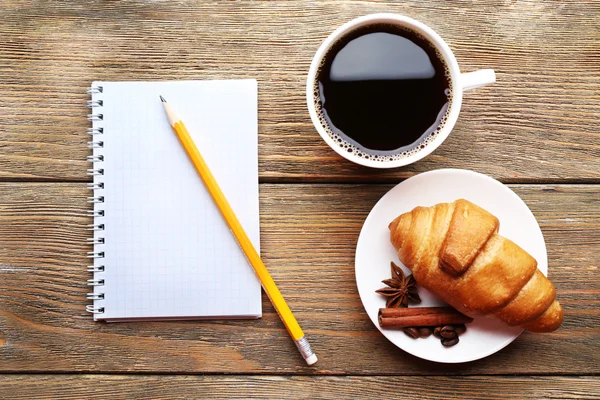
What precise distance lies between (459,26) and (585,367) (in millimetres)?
657

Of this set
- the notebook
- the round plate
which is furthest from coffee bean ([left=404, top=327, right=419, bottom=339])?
the notebook

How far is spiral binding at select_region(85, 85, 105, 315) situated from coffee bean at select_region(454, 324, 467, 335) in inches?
24.3

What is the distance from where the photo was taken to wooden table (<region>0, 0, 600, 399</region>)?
0.94 meters

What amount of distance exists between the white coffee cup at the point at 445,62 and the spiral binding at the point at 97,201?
39 centimetres

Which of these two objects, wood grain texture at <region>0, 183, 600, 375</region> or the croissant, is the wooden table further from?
the croissant

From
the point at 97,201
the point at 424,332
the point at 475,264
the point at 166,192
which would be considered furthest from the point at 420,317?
the point at 97,201

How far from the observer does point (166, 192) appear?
3.05ft

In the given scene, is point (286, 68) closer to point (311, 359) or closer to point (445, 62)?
point (445, 62)

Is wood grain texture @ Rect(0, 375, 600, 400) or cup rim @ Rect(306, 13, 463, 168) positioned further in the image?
wood grain texture @ Rect(0, 375, 600, 400)

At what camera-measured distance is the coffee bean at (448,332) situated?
872mm

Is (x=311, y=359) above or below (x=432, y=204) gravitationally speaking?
below

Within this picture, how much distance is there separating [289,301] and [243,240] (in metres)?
0.14

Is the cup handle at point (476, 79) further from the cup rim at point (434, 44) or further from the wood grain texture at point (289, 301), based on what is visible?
the wood grain texture at point (289, 301)

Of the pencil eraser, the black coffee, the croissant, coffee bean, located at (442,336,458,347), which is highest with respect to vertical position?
the black coffee
